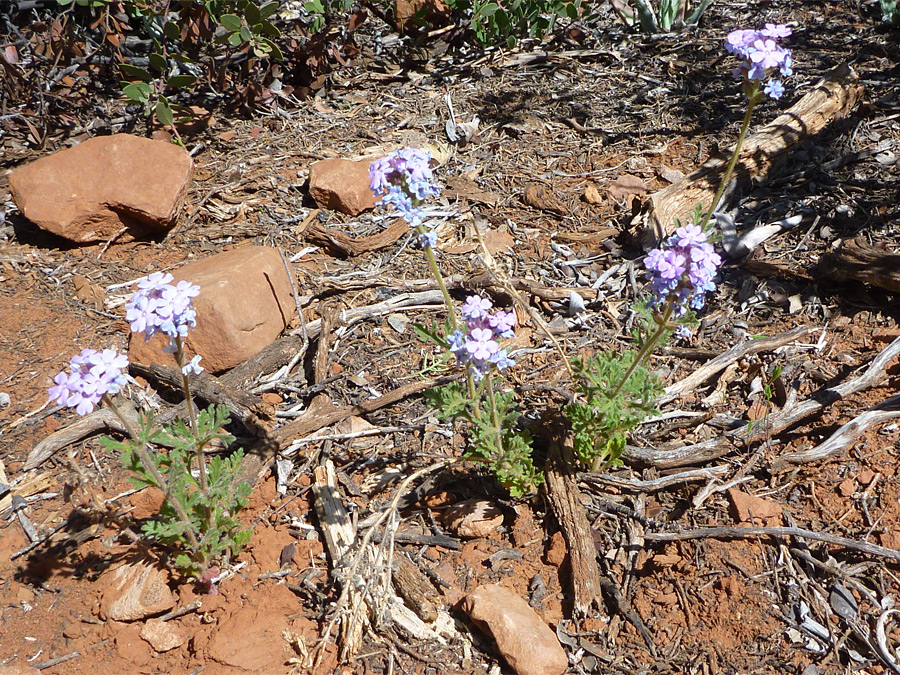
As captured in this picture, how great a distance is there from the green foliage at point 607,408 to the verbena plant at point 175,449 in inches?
51.7

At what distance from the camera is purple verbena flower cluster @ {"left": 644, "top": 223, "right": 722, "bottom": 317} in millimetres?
2156

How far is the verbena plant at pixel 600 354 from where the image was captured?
2.22m

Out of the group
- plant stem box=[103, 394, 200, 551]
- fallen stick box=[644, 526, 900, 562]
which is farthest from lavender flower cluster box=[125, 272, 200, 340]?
fallen stick box=[644, 526, 900, 562]

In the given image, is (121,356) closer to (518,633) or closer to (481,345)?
(481,345)

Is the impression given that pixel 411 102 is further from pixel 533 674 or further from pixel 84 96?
pixel 533 674

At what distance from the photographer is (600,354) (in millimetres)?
2811

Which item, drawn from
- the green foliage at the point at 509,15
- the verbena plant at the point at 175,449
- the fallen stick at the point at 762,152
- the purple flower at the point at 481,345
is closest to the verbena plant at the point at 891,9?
the fallen stick at the point at 762,152

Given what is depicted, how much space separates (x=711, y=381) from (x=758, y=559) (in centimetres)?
97

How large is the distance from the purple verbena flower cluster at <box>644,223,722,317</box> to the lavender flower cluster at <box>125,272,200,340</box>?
1.45 m

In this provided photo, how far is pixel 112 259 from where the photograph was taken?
436cm

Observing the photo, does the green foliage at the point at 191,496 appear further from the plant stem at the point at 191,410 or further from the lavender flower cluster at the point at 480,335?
the lavender flower cluster at the point at 480,335

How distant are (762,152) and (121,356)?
12.4 feet

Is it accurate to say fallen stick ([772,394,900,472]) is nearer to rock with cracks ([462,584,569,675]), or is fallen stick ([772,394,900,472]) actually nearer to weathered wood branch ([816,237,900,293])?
weathered wood branch ([816,237,900,293])

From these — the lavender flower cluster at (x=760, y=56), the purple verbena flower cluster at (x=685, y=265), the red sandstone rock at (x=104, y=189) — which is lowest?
the red sandstone rock at (x=104, y=189)
